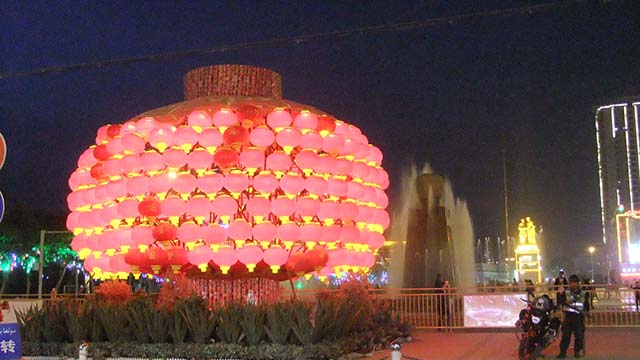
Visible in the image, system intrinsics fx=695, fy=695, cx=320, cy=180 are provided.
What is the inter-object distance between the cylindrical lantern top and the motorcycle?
7.94 metres

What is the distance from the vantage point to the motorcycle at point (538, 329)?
1230 centimetres

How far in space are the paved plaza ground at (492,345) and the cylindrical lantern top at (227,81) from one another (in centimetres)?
678

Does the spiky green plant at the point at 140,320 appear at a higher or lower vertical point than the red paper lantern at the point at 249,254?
lower

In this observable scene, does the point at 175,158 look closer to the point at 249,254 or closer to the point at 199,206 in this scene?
the point at 199,206

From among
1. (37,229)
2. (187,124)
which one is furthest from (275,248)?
(37,229)

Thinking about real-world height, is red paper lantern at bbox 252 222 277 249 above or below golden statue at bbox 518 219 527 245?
below

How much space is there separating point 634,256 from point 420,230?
110ft

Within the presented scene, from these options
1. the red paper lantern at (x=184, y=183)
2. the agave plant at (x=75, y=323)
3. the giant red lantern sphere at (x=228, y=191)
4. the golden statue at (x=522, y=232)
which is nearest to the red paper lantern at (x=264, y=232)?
the giant red lantern sphere at (x=228, y=191)

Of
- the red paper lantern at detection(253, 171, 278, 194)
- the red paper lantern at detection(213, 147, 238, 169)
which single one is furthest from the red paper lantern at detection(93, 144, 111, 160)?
the red paper lantern at detection(253, 171, 278, 194)

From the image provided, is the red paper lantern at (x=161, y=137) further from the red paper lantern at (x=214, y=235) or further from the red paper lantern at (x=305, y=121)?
the red paper lantern at (x=305, y=121)

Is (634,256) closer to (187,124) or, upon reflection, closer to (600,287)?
(600,287)

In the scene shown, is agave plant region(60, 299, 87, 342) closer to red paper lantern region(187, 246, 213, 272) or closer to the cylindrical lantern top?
red paper lantern region(187, 246, 213, 272)

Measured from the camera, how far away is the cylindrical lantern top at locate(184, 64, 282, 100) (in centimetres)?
1634

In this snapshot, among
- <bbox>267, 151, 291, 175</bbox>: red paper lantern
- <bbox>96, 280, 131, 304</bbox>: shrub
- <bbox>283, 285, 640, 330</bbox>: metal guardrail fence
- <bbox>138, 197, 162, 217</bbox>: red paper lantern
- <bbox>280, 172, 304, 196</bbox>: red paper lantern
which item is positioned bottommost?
<bbox>283, 285, 640, 330</bbox>: metal guardrail fence
